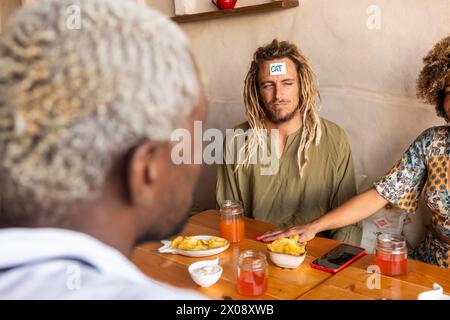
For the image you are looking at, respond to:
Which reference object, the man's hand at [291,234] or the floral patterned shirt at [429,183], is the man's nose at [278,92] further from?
the man's hand at [291,234]

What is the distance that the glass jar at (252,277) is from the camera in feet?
3.78

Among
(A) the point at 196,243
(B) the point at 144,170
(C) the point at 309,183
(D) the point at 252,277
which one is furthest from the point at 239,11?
(B) the point at 144,170

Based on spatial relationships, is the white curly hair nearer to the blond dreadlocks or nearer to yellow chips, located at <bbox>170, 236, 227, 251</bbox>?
yellow chips, located at <bbox>170, 236, 227, 251</bbox>

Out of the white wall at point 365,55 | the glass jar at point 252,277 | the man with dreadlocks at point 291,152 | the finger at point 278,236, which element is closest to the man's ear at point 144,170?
the glass jar at point 252,277

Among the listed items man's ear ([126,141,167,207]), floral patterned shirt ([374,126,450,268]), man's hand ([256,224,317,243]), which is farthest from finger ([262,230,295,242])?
man's ear ([126,141,167,207])

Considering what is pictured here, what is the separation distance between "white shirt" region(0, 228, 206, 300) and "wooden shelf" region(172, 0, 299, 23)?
2151mm

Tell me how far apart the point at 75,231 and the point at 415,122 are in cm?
199

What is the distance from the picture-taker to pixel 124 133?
1.56ft

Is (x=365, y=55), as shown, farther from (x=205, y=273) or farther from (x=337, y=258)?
(x=205, y=273)

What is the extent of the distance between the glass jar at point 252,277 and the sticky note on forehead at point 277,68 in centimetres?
119

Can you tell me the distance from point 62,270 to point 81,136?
14 cm

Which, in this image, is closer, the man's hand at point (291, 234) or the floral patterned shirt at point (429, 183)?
the man's hand at point (291, 234)

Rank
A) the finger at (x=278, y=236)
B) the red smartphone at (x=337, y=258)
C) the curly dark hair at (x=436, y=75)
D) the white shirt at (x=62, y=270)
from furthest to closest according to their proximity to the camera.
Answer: the curly dark hair at (x=436, y=75)
the finger at (x=278, y=236)
the red smartphone at (x=337, y=258)
the white shirt at (x=62, y=270)
